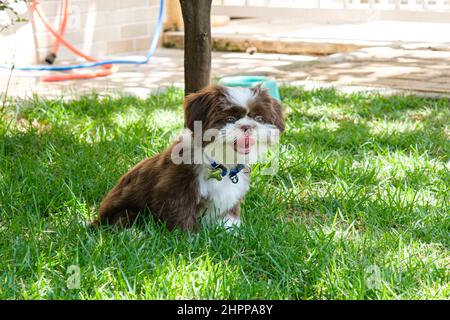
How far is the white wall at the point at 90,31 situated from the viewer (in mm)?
9008

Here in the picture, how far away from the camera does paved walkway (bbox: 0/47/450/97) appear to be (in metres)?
7.70

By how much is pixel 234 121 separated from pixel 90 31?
683 centimetres

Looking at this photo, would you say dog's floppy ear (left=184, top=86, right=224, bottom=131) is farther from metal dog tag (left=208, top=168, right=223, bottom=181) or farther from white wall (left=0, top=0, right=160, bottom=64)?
white wall (left=0, top=0, right=160, bottom=64)

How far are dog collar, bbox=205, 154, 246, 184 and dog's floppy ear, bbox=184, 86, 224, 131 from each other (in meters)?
0.21

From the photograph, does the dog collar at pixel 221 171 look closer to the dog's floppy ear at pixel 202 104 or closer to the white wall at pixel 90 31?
the dog's floppy ear at pixel 202 104

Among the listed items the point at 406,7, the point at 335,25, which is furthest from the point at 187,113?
the point at 335,25

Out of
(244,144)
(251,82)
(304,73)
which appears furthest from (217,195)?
(304,73)

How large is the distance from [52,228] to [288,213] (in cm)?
133

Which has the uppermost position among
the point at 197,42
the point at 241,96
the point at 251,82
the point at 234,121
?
the point at 197,42

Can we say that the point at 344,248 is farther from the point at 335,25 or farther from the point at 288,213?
the point at 335,25

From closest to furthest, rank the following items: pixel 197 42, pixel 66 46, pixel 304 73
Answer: pixel 197 42, pixel 304 73, pixel 66 46

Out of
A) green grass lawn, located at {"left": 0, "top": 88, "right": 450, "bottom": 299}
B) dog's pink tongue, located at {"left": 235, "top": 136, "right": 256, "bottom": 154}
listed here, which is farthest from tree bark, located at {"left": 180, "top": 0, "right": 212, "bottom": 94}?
dog's pink tongue, located at {"left": 235, "top": 136, "right": 256, "bottom": 154}

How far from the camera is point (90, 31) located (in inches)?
394

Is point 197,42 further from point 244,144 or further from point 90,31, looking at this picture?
point 90,31
